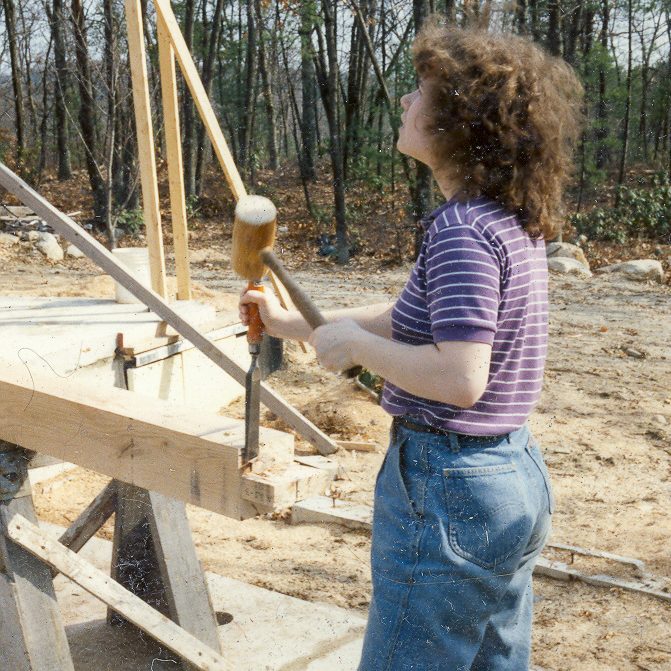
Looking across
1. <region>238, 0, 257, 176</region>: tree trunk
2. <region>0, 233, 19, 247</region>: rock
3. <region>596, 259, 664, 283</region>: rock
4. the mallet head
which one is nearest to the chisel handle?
the mallet head

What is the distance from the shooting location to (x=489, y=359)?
1.49 meters

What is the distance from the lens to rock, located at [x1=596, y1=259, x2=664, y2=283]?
11.7 m

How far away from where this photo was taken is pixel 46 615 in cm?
227

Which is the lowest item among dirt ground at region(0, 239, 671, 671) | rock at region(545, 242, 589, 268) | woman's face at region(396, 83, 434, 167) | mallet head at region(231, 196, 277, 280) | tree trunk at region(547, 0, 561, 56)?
dirt ground at region(0, 239, 671, 671)

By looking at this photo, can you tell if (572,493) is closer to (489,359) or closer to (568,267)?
(489,359)

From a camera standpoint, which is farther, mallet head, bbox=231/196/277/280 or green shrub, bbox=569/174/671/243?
green shrub, bbox=569/174/671/243

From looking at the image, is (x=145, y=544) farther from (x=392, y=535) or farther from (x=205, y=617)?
(x=392, y=535)

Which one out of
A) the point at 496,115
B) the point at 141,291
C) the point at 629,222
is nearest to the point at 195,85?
the point at 141,291

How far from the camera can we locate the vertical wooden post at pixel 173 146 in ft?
18.1

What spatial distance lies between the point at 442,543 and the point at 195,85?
4609mm

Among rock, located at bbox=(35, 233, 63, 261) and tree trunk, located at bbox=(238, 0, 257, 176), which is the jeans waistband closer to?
rock, located at bbox=(35, 233, 63, 261)

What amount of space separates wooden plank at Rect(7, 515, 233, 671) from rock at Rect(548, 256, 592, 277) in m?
10.6

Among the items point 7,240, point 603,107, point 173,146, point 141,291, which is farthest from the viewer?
point 603,107

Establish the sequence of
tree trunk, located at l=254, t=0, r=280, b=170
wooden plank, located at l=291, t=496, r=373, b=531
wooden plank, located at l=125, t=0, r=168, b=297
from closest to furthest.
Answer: wooden plank, located at l=291, t=496, r=373, b=531 < wooden plank, located at l=125, t=0, r=168, b=297 < tree trunk, located at l=254, t=0, r=280, b=170
